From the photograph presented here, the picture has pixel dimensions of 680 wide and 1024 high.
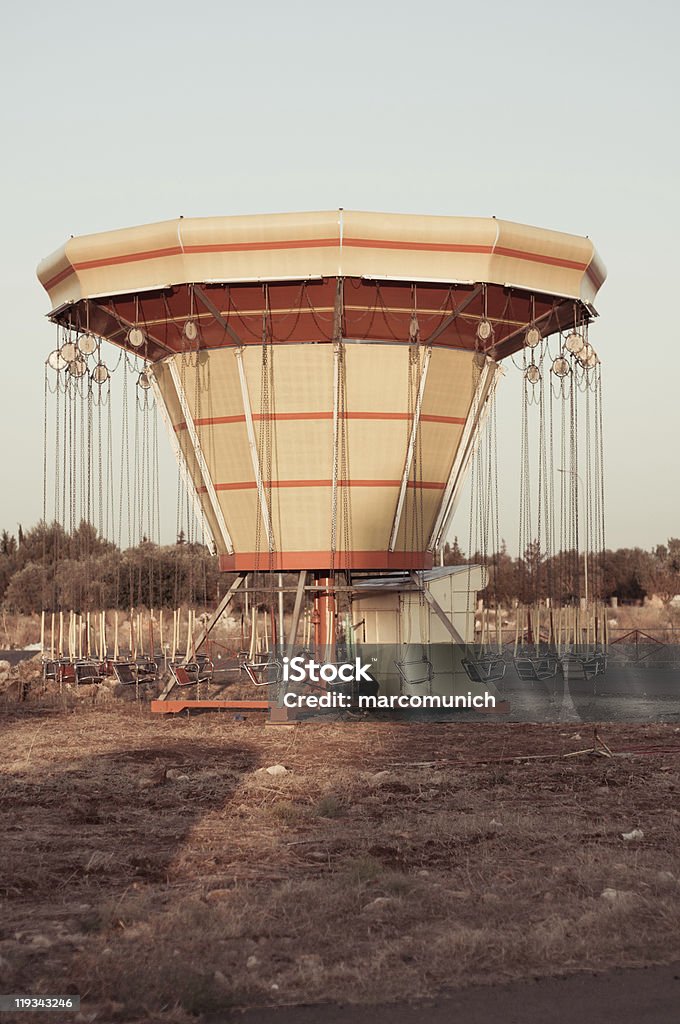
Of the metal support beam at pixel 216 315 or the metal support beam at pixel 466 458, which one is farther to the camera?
the metal support beam at pixel 466 458

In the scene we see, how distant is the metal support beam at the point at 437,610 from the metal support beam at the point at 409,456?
1.06 metres

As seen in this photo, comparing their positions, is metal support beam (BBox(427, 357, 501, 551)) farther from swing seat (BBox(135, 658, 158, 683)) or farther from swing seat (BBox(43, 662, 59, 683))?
swing seat (BBox(43, 662, 59, 683))

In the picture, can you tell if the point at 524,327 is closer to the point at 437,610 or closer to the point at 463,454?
the point at 463,454

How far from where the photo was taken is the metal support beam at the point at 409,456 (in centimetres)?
2769

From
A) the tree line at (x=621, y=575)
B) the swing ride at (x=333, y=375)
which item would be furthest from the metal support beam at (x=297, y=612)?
the tree line at (x=621, y=575)

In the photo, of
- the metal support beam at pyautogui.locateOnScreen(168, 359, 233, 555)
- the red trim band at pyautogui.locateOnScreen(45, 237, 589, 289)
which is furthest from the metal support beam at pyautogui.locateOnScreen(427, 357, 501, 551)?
the metal support beam at pyautogui.locateOnScreen(168, 359, 233, 555)

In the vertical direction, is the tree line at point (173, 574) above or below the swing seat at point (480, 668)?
above

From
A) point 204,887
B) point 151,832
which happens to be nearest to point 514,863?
point 204,887

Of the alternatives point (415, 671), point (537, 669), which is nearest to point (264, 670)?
point (415, 671)

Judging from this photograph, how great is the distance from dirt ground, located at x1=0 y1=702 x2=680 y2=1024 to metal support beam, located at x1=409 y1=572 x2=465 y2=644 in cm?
612

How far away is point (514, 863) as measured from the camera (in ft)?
39.7

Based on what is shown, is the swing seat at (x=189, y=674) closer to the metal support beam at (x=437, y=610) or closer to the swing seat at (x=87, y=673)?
the swing seat at (x=87, y=673)

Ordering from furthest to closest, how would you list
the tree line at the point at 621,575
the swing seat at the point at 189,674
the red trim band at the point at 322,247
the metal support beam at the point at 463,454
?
1. the tree line at the point at 621,575
2. the metal support beam at the point at 463,454
3. the swing seat at the point at 189,674
4. the red trim band at the point at 322,247

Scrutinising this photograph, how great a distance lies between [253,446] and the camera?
27.8 metres
